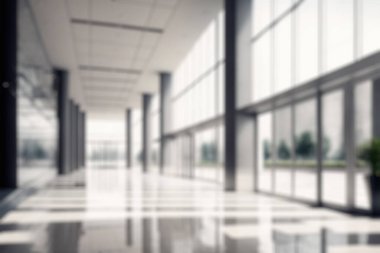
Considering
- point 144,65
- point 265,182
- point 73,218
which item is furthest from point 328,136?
point 144,65

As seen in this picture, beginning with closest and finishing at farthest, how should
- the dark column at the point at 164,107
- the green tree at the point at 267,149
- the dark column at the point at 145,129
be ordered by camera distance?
the green tree at the point at 267,149 < the dark column at the point at 164,107 < the dark column at the point at 145,129

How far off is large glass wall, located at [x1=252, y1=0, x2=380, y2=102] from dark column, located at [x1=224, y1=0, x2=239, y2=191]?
0.66 m

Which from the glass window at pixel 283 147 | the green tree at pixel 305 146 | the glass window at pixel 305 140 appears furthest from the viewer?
the glass window at pixel 283 147

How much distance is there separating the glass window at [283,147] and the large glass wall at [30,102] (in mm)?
7208

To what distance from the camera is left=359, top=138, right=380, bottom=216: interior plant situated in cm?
596

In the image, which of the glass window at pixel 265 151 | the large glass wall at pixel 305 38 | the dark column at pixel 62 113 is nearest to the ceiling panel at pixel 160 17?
the large glass wall at pixel 305 38

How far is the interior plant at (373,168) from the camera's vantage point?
5965mm

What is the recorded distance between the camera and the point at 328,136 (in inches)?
288

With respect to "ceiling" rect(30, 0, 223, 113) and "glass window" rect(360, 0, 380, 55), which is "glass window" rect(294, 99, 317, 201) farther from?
"ceiling" rect(30, 0, 223, 113)

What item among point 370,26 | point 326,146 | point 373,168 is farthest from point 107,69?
point 373,168

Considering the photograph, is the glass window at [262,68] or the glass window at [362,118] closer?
the glass window at [362,118]

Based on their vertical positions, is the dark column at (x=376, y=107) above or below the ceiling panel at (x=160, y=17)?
below

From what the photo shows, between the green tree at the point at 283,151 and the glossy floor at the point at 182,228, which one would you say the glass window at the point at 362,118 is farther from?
the green tree at the point at 283,151

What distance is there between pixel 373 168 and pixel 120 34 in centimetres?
1009
